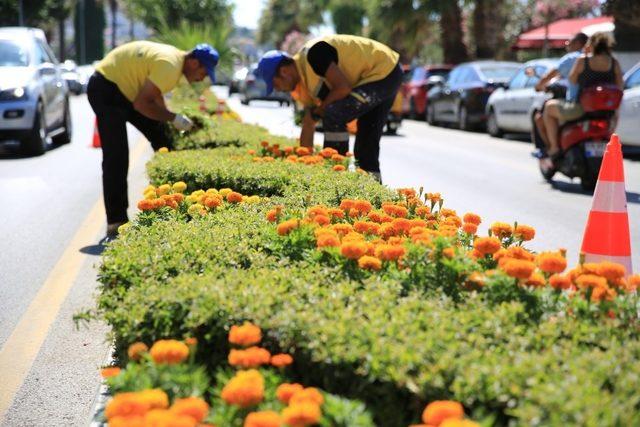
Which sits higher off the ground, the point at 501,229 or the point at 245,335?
the point at 245,335

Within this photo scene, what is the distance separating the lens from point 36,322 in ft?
18.1

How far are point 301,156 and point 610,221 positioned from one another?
2.83 meters

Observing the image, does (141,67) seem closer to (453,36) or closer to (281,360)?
(281,360)

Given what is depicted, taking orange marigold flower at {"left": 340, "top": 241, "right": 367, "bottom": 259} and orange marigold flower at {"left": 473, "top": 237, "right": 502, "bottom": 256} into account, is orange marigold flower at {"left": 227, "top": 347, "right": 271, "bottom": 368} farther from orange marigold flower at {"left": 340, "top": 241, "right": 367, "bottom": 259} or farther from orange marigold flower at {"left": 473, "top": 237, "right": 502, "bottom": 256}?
orange marigold flower at {"left": 473, "top": 237, "right": 502, "bottom": 256}

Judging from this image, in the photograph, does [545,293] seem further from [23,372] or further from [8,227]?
[8,227]

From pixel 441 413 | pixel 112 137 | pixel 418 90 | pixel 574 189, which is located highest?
pixel 441 413

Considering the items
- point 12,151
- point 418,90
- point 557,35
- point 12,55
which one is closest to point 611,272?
point 12,55

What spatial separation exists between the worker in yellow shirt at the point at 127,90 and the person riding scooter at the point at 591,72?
15.2 ft

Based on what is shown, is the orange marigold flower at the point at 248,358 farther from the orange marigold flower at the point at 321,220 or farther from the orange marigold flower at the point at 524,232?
the orange marigold flower at the point at 524,232

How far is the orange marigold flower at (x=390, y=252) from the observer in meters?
3.54

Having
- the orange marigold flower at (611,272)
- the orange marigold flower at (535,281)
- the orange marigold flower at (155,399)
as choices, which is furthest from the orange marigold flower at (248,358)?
the orange marigold flower at (611,272)

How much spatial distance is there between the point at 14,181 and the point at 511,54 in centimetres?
3852

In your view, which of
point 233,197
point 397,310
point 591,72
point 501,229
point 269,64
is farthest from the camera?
point 591,72

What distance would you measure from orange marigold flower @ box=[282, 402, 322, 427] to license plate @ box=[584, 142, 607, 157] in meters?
9.16
